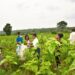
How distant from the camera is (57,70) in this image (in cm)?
666

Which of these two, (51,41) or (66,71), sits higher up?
(51,41)

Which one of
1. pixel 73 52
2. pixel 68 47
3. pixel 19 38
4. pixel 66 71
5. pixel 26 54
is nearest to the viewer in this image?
pixel 66 71

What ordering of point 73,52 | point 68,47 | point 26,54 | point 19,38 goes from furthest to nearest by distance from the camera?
point 19,38 < point 26,54 < point 68,47 < point 73,52

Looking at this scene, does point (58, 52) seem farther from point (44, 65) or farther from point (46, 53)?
point (44, 65)

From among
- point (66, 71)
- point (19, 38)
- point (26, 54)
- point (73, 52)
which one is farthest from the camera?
point (19, 38)

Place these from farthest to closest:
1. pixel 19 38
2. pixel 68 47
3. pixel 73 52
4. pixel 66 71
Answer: pixel 19 38 < pixel 68 47 < pixel 73 52 < pixel 66 71

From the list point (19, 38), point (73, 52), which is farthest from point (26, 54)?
point (19, 38)

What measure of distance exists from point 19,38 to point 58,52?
8.50 meters

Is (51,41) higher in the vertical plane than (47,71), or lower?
higher

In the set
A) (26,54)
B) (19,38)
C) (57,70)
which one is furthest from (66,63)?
(19,38)

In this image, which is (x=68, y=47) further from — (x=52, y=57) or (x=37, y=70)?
(x=37, y=70)

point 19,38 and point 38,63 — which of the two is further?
point 19,38

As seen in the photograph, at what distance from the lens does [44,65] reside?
625 cm

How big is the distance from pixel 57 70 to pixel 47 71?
51 centimetres
